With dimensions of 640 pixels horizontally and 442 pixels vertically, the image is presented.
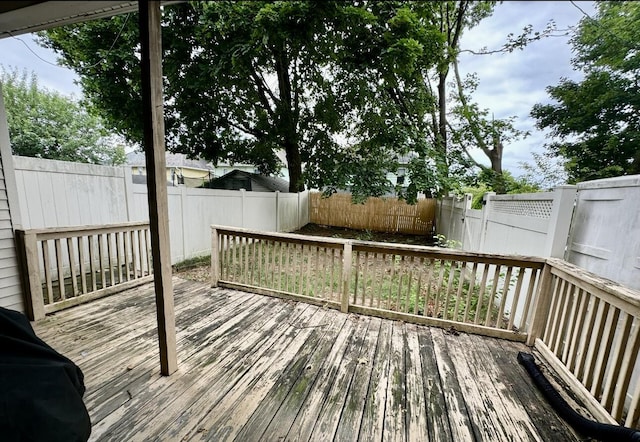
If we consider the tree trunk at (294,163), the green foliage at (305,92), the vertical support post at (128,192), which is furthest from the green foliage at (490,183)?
the vertical support post at (128,192)

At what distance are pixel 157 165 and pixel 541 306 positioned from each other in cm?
331

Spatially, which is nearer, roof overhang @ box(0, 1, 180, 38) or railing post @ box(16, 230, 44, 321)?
roof overhang @ box(0, 1, 180, 38)

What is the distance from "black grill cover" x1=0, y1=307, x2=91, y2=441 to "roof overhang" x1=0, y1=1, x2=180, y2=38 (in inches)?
68.8

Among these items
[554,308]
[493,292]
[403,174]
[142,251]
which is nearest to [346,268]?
[493,292]

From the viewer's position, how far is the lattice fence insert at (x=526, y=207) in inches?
91.4

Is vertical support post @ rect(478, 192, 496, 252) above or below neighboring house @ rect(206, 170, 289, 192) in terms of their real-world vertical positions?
A: below

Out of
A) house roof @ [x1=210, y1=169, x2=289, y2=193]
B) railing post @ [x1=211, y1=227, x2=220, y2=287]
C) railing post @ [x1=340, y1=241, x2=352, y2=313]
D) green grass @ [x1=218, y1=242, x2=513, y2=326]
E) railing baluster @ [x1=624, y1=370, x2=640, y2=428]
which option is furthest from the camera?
house roof @ [x1=210, y1=169, x2=289, y2=193]

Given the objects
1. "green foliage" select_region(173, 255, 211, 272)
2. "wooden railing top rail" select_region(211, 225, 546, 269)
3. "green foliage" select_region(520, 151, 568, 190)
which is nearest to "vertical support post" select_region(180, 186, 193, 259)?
"green foliage" select_region(173, 255, 211, 272)

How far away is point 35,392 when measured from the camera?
2.85 ft

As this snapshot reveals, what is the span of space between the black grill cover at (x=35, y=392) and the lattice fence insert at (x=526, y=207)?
3377 mm

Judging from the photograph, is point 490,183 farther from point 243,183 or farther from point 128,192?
point 243,183

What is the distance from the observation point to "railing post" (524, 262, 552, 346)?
2215 mm

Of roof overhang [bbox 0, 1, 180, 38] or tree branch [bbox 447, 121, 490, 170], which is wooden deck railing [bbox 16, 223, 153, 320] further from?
tree branch [bbox 447, 121, 490, 170]

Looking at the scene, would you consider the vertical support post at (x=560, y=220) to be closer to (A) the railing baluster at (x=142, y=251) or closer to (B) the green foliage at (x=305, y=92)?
(B) the green foliage at (x=305, y=92)
